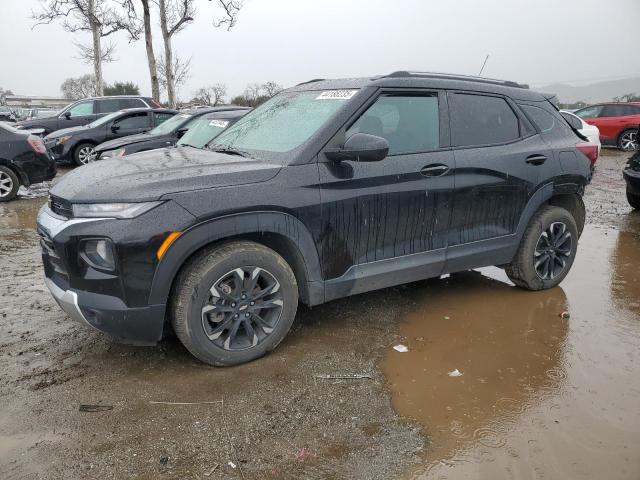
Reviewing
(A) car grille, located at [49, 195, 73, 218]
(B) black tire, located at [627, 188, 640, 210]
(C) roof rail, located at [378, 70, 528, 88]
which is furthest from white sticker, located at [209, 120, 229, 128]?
(B) black tire, located at [627, 188, 640, 210]

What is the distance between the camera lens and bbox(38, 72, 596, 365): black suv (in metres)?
2.83

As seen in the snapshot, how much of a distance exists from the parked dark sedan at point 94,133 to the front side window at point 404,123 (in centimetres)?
965

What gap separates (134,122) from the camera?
496 inches

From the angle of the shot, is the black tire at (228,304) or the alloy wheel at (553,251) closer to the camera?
the black tire at (228,304)

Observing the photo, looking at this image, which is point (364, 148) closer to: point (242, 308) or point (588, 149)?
point (242, 308)

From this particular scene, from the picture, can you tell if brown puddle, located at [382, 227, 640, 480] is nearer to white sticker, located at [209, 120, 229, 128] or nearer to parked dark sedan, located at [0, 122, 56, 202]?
white sticker, located at [209, 120, 229, 128]

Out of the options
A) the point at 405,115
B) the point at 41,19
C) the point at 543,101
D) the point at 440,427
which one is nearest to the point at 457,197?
the point at 405,115

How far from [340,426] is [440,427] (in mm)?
532

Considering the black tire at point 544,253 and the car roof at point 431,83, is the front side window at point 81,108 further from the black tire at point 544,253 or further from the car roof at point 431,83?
the black tire at point 544,253

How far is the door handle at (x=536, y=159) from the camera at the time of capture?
419cm

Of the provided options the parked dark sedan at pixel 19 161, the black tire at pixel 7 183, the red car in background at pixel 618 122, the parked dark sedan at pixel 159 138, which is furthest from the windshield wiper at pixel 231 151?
the red car in background at pixel 618 122

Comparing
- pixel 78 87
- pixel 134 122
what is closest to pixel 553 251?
pixel 134 122

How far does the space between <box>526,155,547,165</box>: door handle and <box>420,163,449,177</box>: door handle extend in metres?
0.94

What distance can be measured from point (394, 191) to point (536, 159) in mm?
1528
